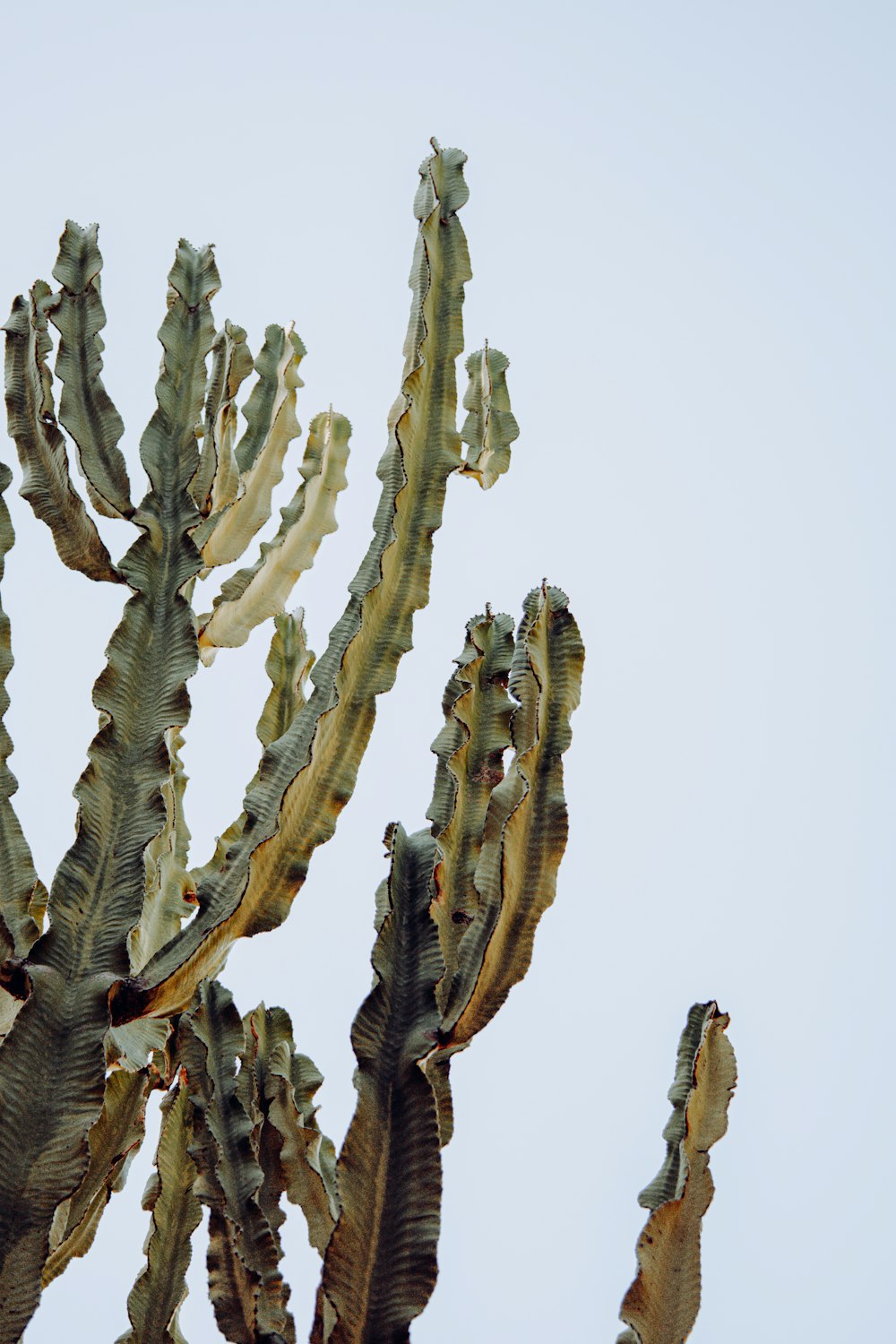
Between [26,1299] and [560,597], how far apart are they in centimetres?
62

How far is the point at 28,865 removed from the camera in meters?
1.09

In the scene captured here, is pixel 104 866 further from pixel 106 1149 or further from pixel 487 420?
pixel 487 420

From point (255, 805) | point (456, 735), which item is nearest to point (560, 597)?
point (456, 735)

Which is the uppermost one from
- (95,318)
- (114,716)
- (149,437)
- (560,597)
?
(95,318)

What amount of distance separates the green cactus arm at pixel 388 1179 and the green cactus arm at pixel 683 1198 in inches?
7.8

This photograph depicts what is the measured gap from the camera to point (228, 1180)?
989 millimetres

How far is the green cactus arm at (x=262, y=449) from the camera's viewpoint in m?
1.39

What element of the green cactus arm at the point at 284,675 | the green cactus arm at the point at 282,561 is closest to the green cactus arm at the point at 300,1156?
the green cactus arm at the point at 284,675

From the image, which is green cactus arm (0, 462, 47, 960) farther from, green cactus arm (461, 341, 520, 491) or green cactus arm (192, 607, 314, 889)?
green cactus arm (461, 341, 520, 491)

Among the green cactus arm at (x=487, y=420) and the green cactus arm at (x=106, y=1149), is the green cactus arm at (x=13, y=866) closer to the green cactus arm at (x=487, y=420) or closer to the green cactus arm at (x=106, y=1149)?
the green cactus arm at (x=106, y=1149)

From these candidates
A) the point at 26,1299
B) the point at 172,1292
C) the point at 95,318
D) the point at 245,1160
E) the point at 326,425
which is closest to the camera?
the point at 26,1299

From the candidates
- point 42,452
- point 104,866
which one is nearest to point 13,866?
point 104,866

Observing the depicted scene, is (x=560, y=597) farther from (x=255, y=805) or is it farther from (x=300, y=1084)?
(x=300, y=1084)

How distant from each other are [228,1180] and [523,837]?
1.08 feet
